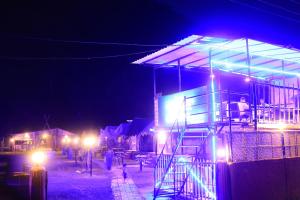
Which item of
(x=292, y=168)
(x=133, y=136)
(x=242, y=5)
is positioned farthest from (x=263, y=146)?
(x=133, y=136)

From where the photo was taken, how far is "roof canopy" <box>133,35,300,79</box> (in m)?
12.3

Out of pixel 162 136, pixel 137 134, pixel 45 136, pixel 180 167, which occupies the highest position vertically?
pixel 162 136

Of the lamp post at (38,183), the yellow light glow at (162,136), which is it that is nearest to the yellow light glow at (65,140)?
the yellow light glow at (162,136)

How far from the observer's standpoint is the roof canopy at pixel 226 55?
40.5 ft

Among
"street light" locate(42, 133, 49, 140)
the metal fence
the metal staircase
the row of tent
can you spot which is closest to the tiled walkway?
Answer: the metal staircase

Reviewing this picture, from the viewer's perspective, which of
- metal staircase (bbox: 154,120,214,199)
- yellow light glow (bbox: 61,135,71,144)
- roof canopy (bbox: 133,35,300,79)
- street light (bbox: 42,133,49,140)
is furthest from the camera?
yellow light glow (bbox: 61,135,71,144)

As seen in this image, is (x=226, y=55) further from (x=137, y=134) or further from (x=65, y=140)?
(x=65, y=140)

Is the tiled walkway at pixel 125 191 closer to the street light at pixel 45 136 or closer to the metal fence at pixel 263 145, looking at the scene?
the metal fence at pixel 263 145

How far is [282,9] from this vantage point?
711 inches

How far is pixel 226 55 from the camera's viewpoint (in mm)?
14773

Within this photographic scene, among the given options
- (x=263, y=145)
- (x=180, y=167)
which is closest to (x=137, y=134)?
(x=180, y=167)

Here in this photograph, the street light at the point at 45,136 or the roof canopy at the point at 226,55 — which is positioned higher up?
the roof canopy at the point at 226,55

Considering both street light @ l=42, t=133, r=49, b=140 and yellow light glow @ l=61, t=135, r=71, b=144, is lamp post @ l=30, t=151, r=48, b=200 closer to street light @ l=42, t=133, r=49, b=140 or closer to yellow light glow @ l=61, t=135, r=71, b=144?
yellow light glow @ l=61, t=135, r=71, b=144

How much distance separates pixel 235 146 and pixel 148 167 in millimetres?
17731
